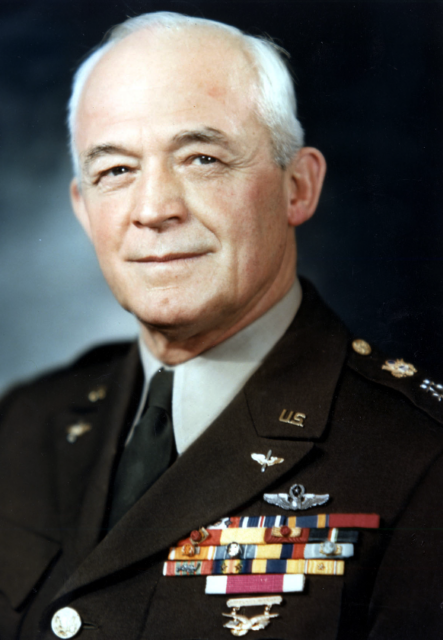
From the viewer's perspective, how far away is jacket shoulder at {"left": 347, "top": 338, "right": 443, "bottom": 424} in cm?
172

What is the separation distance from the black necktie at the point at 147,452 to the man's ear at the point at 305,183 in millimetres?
616

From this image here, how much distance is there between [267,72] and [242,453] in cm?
107

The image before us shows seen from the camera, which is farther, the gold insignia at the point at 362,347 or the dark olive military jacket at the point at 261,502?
the gold insignia at the point at 362,347

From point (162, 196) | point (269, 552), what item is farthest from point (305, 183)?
point (269, 552)

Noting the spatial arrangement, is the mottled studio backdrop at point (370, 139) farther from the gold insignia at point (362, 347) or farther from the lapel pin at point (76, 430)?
the lapel pin at point (76, 430)

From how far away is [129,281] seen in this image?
5.85ft

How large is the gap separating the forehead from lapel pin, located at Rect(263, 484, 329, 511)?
99 cm

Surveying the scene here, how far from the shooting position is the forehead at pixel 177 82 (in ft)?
5.42

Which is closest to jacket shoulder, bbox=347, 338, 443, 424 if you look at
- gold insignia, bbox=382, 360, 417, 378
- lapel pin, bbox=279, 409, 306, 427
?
gold insignia, bbox=382, 360, 417, 378

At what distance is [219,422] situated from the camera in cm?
176

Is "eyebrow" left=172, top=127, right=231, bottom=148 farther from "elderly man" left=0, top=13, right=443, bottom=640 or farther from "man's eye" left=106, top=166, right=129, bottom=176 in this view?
"man's eye" left=106, top=166, right=129, bottom=176

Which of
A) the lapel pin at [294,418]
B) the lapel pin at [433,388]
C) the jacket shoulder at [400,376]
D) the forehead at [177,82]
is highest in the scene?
the forehead at [177,82]

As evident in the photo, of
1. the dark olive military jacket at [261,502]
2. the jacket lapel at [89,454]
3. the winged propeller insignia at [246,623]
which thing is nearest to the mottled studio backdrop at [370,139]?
the dark olive military jacket at [261,502]

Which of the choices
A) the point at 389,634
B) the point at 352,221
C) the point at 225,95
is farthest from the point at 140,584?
the point at 225,95
